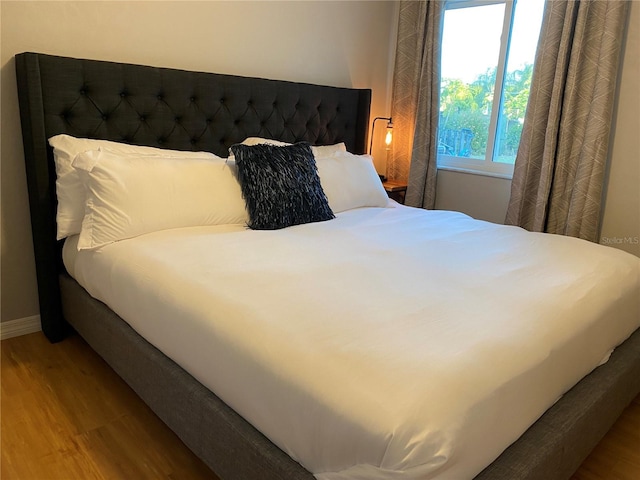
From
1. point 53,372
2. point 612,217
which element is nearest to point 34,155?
A: point 53,372

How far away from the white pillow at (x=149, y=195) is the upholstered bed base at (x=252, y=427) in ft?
1.13

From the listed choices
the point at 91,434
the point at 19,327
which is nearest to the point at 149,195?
the point at 91,434

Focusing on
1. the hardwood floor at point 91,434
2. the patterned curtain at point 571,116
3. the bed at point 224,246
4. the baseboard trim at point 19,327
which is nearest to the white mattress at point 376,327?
the bed at point 224,246

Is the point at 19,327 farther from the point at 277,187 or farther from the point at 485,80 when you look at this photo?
the point at 485,80

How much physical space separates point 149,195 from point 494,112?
91.5 inches

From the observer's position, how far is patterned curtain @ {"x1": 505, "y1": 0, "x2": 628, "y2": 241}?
2.60 meters

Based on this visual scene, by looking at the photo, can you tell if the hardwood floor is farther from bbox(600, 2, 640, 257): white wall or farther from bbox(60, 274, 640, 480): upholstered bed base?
bbox(600, 2, 640, 257): white wall

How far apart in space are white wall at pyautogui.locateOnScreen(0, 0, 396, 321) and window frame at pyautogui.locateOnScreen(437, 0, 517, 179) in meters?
0.70

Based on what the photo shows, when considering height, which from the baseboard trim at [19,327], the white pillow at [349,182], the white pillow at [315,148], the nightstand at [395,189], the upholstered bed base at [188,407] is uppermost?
the white pillow at [315,148]

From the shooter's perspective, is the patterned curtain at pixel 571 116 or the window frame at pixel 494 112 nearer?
the patterned curtain at pixel 571 116

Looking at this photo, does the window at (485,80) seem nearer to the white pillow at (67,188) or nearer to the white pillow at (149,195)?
the white pillow at (149,195)

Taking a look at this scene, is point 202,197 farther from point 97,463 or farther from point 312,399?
point 312,399

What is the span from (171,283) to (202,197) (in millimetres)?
704

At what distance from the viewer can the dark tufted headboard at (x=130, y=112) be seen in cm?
209
